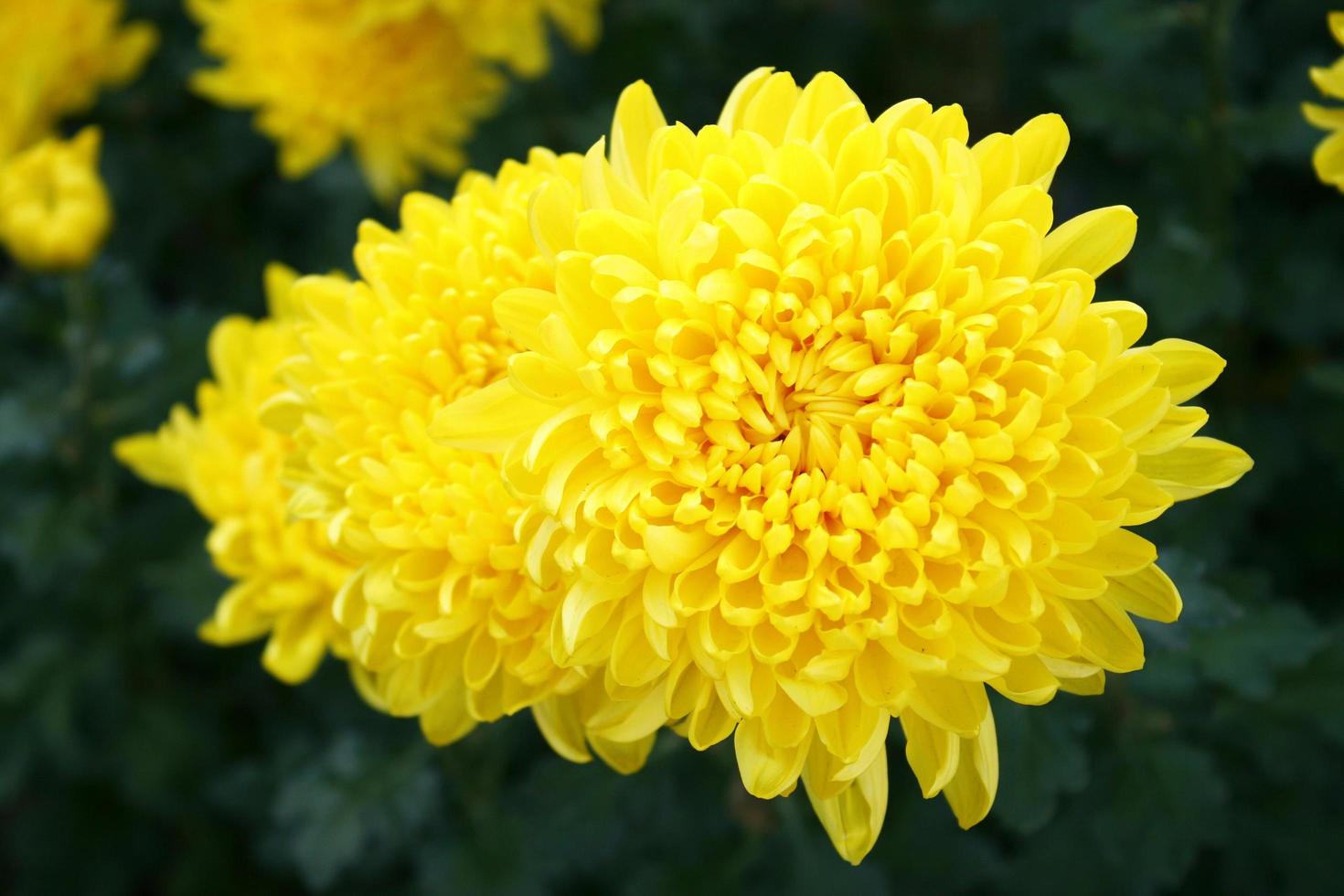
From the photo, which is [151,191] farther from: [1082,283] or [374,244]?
[1082,283]

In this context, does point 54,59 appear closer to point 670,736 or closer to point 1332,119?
point 670,736

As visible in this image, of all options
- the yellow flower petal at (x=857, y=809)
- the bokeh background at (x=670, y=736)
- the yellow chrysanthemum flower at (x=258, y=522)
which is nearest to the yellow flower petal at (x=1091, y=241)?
the bokeh background at (x=670, y=736)

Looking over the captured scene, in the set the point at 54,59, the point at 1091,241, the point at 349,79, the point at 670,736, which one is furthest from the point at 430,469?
the point at 54,59

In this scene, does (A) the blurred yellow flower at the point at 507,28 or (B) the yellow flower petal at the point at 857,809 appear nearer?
(B) the yellow flower petal at the point at 857,809

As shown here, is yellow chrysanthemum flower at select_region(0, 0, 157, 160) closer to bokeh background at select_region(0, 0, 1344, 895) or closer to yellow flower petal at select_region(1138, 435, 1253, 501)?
bokeh background at select_region(0, 0, 1344, 895)

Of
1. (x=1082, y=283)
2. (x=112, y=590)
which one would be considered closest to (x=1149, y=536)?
(x=1082, y=283)

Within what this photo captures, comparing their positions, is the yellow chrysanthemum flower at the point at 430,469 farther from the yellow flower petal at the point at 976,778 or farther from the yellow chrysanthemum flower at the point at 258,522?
the yellow flower petal at the point at 976,778
